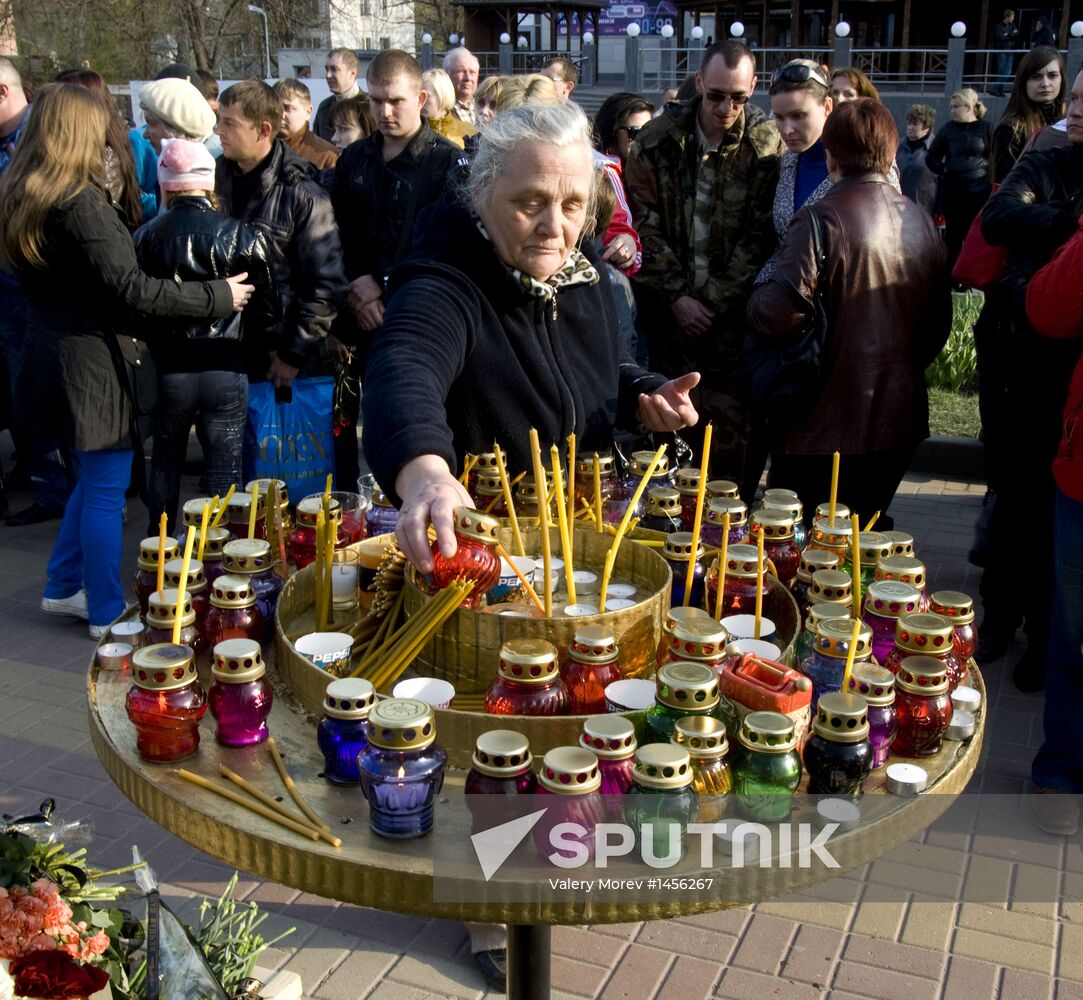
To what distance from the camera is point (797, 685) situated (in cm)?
151

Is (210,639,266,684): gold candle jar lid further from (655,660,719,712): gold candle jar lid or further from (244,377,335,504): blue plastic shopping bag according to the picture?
(244,377,335,504): blue plastic shopping bag

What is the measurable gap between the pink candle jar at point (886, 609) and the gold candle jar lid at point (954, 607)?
3 centimetres

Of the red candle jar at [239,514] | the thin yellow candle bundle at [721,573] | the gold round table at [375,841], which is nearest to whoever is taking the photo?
the gold round table at [375,841]

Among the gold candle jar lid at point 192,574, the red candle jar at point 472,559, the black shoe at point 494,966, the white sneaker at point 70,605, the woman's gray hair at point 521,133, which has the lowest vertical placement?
the black shoe at point 494,966

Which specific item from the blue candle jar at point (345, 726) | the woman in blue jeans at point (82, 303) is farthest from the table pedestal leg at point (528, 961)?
the woman in blue jeans at point (82, 303)

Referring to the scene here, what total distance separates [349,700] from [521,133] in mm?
1073

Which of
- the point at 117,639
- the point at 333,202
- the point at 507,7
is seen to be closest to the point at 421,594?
the point at 117,639

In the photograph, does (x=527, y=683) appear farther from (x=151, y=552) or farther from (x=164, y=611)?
(x=151, y=552)

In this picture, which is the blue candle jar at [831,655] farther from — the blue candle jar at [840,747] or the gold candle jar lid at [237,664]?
the gold candle jar lid at [237,664]

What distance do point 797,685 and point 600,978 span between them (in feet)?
4.79

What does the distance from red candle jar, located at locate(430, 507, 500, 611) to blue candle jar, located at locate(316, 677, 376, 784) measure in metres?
0.20

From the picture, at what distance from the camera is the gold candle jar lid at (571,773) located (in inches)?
52.4

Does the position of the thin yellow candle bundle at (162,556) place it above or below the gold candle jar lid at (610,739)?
above

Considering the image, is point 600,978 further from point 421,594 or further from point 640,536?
point 421,594
